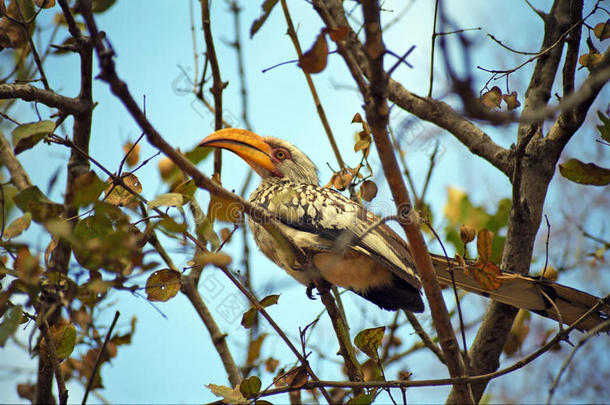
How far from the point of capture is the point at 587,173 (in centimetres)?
212

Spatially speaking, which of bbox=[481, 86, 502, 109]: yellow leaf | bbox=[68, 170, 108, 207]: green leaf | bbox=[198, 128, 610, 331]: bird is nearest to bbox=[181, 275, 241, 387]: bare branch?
bbox=[198, 128, 610, 331]: bird

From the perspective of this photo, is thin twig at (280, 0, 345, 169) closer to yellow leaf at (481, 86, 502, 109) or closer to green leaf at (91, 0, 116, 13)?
yellow leaf at (481, 86, 502, 109)

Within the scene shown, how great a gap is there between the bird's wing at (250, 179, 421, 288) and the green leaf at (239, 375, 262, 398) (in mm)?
846

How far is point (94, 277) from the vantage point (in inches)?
71.5

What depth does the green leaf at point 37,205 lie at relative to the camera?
4.98 feet

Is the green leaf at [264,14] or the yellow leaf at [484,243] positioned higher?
the green leaf at [264,14]

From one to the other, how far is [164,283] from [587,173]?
163 cm

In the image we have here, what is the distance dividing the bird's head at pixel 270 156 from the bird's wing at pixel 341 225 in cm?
45

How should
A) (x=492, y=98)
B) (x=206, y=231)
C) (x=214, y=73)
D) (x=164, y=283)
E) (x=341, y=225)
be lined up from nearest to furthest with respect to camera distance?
(x=206, y=231)
(x=164, y=283)
(x=492, y=98)
(x=341, y=225)
(x=214, y=73)

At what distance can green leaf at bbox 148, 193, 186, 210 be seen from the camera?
1646 mm

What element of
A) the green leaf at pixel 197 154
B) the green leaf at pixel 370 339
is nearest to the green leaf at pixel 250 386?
the green leaf at pixel 370 339

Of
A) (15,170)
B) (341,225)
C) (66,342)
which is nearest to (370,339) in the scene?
(341,225)

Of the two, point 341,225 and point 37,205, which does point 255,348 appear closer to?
point 341,225

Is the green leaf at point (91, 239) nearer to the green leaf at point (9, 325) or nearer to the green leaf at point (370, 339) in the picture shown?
the green leaf at point (9, 325)
